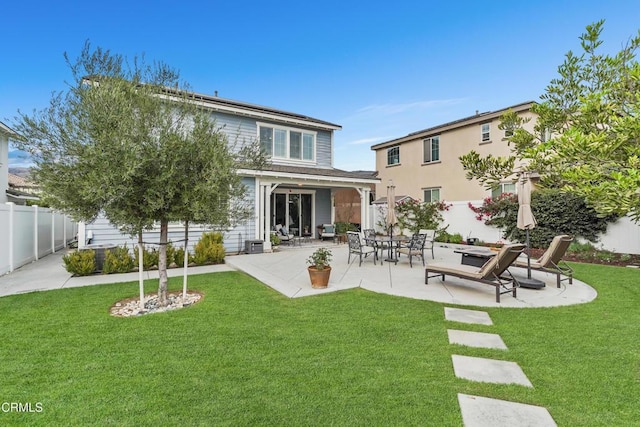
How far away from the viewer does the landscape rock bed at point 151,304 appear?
5559 mm

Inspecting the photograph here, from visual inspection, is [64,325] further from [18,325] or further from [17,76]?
[17,76]

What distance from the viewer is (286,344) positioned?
13.5ft

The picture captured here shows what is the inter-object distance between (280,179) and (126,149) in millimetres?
8448

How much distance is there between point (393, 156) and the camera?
23.3m

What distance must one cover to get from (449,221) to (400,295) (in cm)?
1145

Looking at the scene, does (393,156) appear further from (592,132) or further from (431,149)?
(592,132)

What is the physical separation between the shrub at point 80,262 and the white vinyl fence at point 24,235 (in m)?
1.11

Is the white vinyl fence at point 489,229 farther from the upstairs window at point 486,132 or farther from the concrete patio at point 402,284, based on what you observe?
the concrete patio at point 402,284

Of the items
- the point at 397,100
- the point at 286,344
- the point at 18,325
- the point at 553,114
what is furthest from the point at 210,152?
the point at 397,100

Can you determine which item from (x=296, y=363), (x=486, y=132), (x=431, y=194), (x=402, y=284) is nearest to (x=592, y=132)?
(x=296, y=363)

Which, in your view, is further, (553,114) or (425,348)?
(553,114)

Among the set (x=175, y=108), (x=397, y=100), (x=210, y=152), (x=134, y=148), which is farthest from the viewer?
(x=397, y=100)

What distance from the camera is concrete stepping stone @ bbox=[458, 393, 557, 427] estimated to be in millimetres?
2592

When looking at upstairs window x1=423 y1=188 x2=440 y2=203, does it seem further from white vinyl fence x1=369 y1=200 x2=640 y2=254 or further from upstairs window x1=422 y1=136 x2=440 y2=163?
white vinyl fence x1=369 y1=200 x2=640 y2=254
